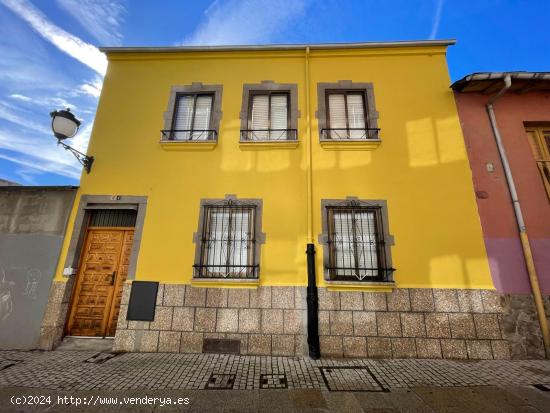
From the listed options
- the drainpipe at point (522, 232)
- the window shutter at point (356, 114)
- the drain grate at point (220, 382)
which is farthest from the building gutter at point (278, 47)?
the drain grate at point (220, 382)

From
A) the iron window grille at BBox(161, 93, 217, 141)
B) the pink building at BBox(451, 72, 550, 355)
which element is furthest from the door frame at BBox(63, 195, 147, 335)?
the pink building at BBox(451, 72, 550, 355)

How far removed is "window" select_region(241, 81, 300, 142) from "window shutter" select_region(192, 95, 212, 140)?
102 cm

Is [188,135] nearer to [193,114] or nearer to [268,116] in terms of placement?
[193,114]

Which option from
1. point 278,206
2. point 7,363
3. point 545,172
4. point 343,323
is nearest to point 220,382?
point 343,323

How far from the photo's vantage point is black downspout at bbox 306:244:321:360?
4723 millimetres

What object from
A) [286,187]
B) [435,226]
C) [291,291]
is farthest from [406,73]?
[291,291]

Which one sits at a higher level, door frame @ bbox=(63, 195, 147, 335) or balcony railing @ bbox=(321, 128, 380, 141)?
balcony railing @ bbox=(321, 128, 380, 141)

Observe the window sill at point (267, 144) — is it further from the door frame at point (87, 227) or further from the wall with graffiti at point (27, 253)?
the wall with graffiti at point (27, 253)

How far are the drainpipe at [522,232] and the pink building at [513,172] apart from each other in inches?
1.9

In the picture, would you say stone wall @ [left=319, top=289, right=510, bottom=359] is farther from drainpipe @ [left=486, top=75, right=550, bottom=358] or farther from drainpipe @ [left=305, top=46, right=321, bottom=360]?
drainpipe @ [left=486, top=75, right=550, bottom=358]

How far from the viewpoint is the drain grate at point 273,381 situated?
3590 mm

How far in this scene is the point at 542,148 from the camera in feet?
19.2

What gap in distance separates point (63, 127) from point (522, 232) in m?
10.5

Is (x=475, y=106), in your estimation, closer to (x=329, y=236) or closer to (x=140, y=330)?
(x=329, y=236)
